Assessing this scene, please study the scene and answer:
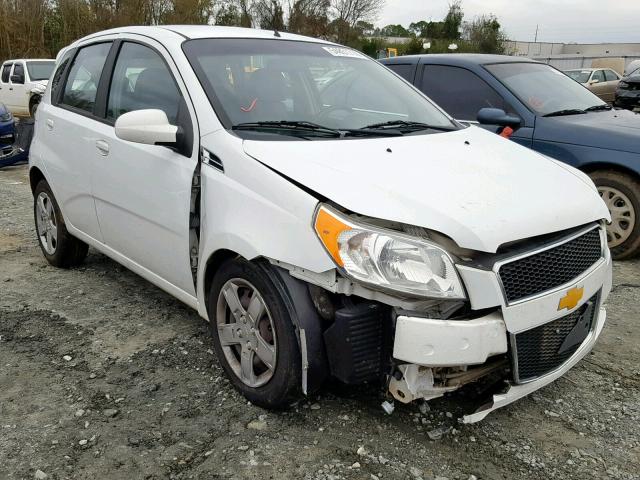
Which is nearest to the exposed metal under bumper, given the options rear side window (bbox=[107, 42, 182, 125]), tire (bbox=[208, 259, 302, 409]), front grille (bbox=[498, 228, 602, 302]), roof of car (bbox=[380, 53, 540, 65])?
front grille (bbox=[498, 228, 602, 302])

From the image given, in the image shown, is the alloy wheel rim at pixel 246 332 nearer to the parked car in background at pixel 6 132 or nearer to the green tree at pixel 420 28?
the parked car in background at pixel 6 132

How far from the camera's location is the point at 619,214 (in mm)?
5129

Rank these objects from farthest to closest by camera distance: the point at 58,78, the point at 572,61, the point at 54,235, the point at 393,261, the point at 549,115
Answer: the point at 572,61
the point at 549,115
the point at 54,235
the point at 58,78
the point at 393,261

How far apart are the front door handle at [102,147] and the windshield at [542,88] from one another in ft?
12.0

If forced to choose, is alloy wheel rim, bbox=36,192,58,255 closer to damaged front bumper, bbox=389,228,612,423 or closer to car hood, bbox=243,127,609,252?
car hood, bbox=243,127,609,252

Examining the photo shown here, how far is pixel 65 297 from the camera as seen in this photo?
4.23 meters

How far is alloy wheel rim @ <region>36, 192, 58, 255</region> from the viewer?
15.4 feet

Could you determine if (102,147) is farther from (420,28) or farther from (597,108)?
(420,28)

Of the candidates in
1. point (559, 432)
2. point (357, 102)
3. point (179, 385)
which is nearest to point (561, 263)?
point (559, 432)

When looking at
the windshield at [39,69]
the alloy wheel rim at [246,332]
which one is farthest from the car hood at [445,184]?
the windshield at [39,69]

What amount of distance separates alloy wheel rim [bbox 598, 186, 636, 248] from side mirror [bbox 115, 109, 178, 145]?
3756 mm

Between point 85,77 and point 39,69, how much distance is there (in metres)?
14.7

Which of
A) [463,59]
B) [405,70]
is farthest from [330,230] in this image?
[405,70]

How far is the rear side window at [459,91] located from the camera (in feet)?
18.4
